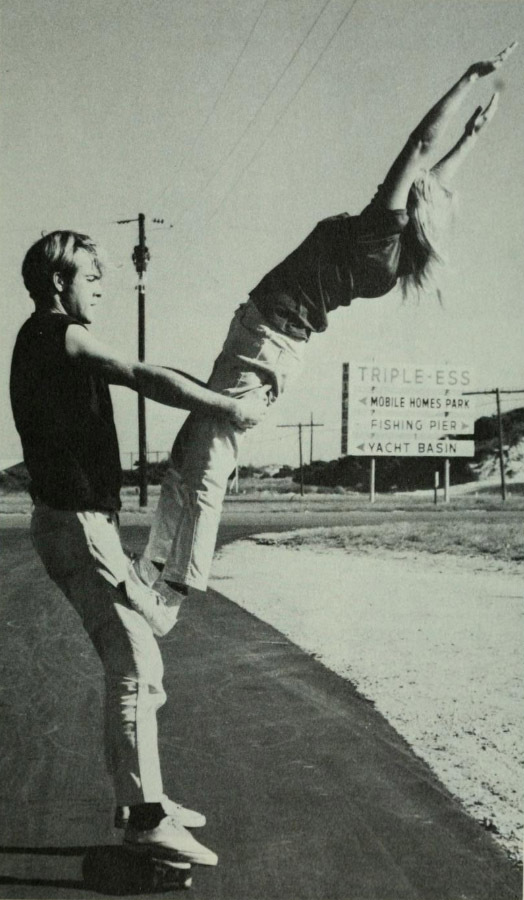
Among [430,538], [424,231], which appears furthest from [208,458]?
[430,538]

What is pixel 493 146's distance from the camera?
11.0 feet

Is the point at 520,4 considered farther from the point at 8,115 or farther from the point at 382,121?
the point at 8,115

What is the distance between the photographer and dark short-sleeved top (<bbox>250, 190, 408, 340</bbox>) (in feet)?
8.30

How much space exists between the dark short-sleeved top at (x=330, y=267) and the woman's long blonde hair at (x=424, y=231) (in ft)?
0.21

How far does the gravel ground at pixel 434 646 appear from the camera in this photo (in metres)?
3.12

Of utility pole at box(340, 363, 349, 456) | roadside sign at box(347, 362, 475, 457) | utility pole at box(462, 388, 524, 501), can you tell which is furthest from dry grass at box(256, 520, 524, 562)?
utility pole at box(340, 363, 349, 456)

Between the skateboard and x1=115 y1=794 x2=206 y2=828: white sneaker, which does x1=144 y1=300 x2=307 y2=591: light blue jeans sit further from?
the skateboard

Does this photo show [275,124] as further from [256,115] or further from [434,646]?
[434,646]

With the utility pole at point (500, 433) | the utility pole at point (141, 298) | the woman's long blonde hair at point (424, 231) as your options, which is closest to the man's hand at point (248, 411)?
the woman's long blonde hair at point (424, 231)

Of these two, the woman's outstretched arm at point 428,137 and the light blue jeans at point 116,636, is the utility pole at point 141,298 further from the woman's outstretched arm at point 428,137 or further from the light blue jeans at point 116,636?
the woman's outstretched arm at point 428,137

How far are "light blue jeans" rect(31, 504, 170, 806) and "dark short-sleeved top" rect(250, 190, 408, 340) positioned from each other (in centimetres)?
77

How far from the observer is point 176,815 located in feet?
7.95

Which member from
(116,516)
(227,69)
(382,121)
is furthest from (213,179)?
(116,516)

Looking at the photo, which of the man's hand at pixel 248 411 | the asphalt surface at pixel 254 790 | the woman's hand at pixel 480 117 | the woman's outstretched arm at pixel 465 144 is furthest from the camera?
the woman's hand at pixel 480 117
